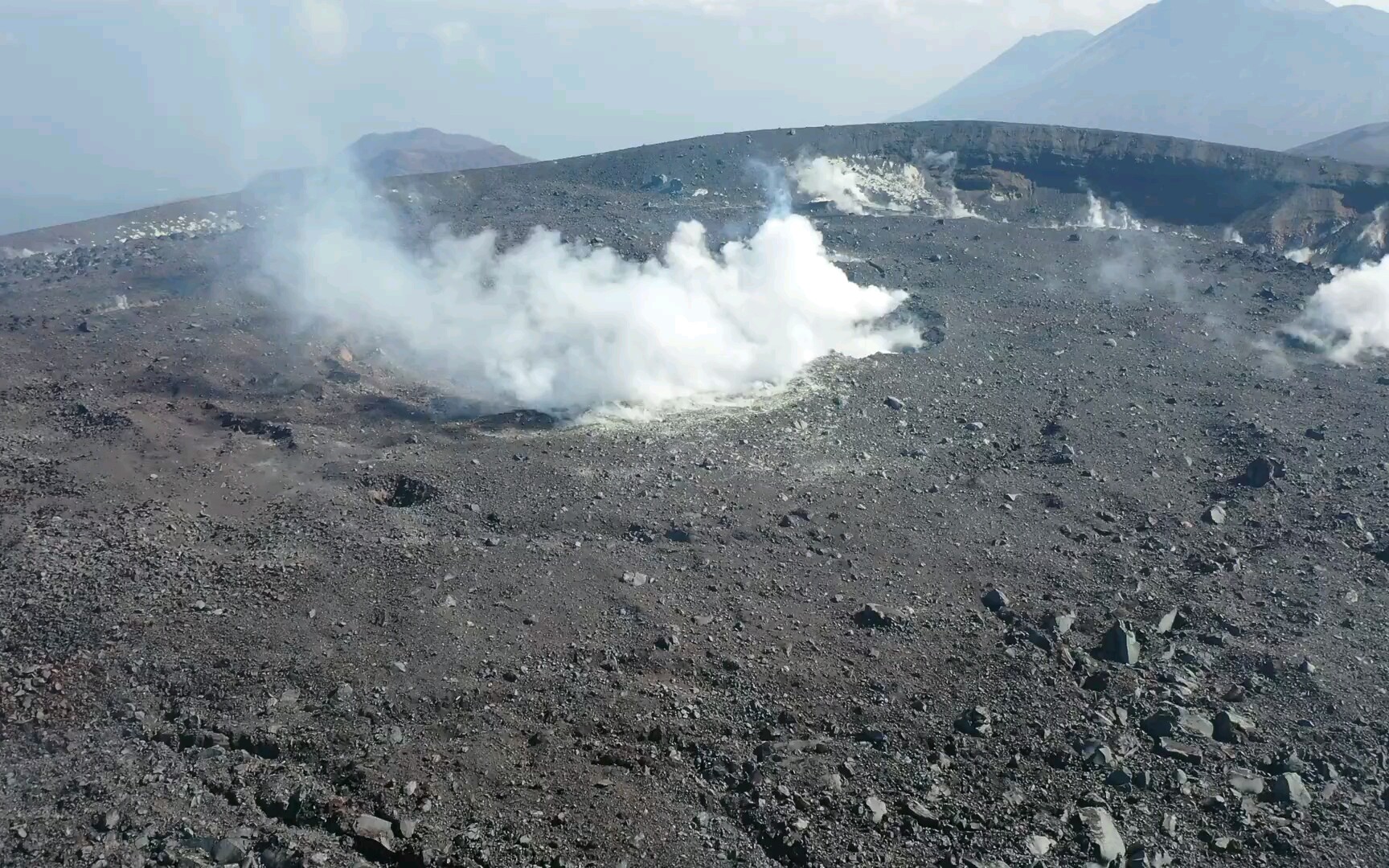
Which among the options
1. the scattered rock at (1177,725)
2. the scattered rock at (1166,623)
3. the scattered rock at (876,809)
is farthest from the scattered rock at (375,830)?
the scattered rock at (1166,623)

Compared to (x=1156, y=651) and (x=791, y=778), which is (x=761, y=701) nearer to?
(x=791, y=778)

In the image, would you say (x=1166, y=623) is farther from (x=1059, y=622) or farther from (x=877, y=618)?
(x=877, y=618)

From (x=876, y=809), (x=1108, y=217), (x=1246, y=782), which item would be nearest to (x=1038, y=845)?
(x=876, y=809)

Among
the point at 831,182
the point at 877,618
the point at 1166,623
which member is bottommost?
the point at 1166,623

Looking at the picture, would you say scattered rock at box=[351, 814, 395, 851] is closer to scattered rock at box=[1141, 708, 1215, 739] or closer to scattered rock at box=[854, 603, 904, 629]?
scattered rock at box=[854, 603, 904, 629]

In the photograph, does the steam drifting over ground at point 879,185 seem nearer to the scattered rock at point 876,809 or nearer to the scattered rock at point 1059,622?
the scattered rock at point 1059,622
